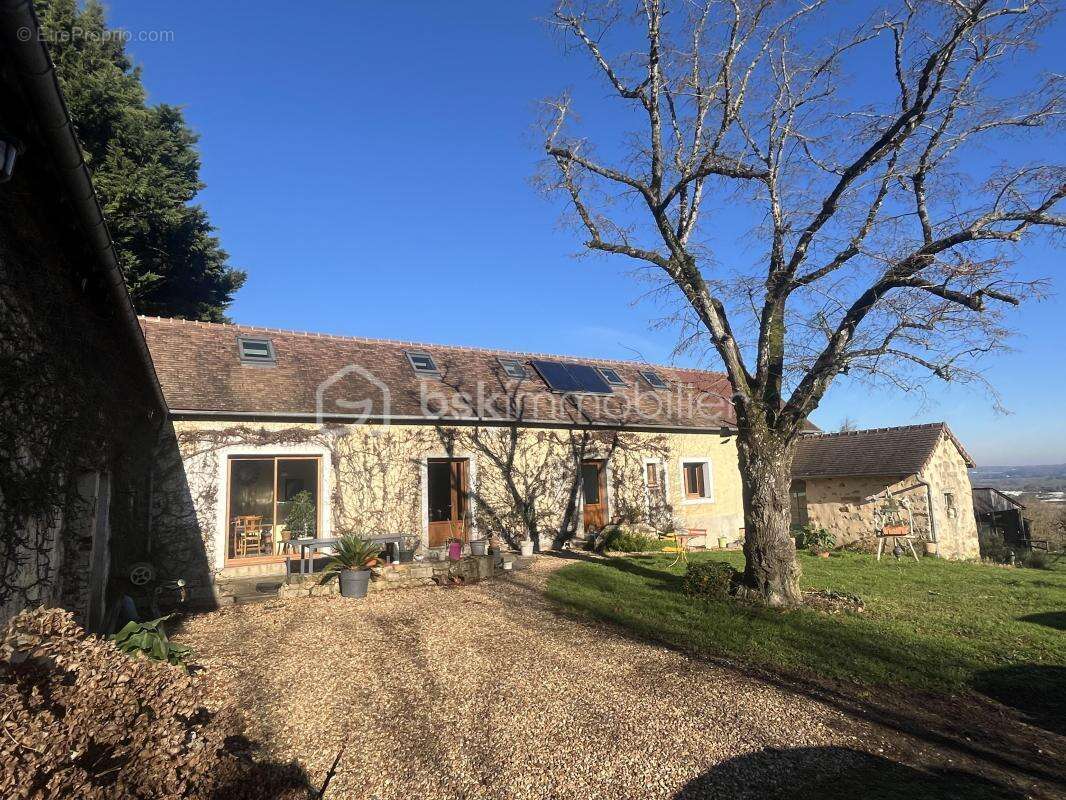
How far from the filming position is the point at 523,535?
1350cm

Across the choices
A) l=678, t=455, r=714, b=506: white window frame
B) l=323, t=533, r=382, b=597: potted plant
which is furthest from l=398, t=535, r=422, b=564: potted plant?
l=678, t=455, r=714, b=506: white window frame

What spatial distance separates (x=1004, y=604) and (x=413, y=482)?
1041 centimetres

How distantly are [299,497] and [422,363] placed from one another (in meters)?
4.45

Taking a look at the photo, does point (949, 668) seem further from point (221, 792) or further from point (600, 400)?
point (600, 400)

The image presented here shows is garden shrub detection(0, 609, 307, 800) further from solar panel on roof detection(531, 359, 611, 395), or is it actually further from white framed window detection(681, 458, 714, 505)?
white framed window detection(681, 458, 714, 505)

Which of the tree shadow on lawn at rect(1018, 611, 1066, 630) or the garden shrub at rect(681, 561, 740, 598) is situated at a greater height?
the garden shrub at rect(681, 561, 740, 598)

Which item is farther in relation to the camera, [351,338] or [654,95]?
[351,338]

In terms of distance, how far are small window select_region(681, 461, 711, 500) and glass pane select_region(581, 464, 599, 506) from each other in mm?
3236

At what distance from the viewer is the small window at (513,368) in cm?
1566

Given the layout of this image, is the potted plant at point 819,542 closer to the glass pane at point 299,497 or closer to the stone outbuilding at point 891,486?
the stone outbuilding at point 891,486

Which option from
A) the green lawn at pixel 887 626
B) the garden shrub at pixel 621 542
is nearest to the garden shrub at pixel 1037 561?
the green lawn at pixel 887 626

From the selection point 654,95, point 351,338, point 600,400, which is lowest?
point 600,400

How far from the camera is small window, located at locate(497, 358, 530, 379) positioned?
15.7 meters

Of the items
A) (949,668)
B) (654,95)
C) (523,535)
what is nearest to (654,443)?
(523,535)
